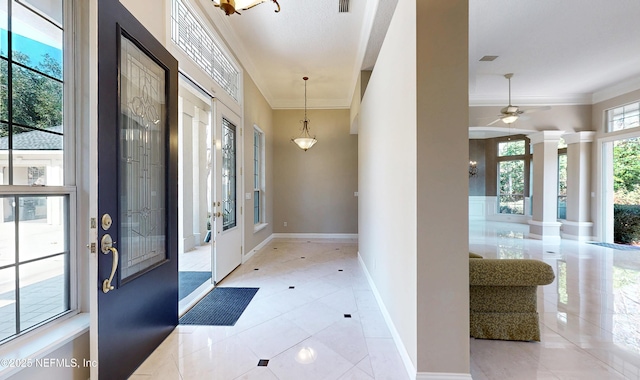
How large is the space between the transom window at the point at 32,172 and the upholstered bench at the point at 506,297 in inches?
118

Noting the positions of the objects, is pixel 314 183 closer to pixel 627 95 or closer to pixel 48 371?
pixel 48 371

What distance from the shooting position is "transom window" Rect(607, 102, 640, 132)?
18.4 feet

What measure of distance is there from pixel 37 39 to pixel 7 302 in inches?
58.6

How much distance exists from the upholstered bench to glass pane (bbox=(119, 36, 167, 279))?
2712 millimetres

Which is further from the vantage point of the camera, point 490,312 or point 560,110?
point 560,110

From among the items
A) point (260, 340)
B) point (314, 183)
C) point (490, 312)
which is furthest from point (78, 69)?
point (314, 183)

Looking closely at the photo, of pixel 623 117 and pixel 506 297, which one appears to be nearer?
pixel 506 297

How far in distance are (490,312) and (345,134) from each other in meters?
5.39

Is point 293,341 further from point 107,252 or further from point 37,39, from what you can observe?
point 37,39

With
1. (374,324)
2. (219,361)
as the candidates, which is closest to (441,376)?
(374,324)

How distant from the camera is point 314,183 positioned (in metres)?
6.93

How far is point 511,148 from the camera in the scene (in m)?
10.2

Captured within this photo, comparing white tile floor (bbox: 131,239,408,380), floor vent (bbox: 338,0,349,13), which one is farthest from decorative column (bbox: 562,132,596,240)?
floor vent (bbox: 338,0,349,13)

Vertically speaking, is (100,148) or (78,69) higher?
(78,69)
